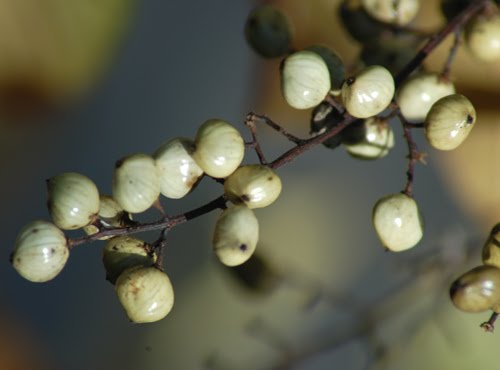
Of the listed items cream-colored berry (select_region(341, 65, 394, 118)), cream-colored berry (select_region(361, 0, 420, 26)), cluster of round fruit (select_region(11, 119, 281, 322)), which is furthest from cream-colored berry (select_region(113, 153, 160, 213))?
cream-colored berry (select_region(361, 0, 420, 26))

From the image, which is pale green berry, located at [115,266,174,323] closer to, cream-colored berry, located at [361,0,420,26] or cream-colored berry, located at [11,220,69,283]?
cream-colored berry, located at [11,220,69,283]

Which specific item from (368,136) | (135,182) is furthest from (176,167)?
(368,136)

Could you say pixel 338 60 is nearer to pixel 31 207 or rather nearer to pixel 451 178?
pixel 451 178

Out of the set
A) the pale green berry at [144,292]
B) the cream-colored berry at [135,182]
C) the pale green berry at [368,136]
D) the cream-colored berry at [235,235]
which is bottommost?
the pale green berry at [144,292]

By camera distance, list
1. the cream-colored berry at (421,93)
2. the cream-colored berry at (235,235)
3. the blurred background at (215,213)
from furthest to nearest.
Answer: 1. the blurred background at (215,213)
2. the cream-colored berry at (421,93)
3. the cream-colored berry at (235,235)

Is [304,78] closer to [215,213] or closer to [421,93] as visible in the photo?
[421,93]

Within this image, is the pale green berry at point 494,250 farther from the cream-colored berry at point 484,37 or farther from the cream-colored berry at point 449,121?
the cream-colored berry at point 484,37

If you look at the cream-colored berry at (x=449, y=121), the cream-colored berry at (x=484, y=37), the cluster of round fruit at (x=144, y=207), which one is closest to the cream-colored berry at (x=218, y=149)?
the cluster of round fruit at (x=144, y=207)

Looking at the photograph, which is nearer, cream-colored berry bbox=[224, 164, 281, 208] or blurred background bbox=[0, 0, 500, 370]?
cream-colored berry bbox=[224, 164, 281, 208]
